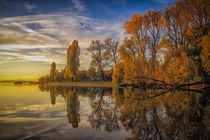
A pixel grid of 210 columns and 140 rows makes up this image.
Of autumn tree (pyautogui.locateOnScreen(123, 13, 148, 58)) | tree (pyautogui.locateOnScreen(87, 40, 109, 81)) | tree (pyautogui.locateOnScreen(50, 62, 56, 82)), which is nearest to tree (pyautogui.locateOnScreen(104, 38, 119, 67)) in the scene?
tree (pyautogui.locateOnScreen(87, 40, 109, 81))

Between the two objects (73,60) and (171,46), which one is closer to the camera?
(171,46)

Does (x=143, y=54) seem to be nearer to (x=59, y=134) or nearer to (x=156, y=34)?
(x=156, y=34)

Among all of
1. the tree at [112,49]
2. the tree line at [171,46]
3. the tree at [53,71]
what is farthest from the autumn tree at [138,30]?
the tree at [53,71]

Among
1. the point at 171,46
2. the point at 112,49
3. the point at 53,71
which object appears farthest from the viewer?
the point at 53,71

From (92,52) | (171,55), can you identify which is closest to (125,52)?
(171,55)

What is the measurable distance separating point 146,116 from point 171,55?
10.1 meters

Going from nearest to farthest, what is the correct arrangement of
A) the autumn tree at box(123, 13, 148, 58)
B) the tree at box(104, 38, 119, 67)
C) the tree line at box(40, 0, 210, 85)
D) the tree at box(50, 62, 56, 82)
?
1. the tree line at box(40, 0, 210, 85)
2. the autumn tree at box(123, 13, 148, 58)
3. the tree at box(104, 38, 119, 67)
4. the tree at box(50, 62, 56, 82)

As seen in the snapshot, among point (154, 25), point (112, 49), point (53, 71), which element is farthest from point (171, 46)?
point (53, 71)

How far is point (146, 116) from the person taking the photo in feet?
15.1

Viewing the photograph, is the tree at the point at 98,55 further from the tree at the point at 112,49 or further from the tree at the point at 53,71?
the tree at the point at 53,71

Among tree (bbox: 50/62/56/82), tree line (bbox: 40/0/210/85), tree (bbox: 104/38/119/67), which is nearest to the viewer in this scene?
tree line (bbox: 40/0/210/85)

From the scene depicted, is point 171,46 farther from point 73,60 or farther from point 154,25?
point 73,60

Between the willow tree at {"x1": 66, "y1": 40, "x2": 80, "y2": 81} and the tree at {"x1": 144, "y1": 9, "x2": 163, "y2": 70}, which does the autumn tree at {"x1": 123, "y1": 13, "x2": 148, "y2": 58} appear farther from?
the willow tree at {"x1": 66, "y1": 40, "x2": 80, "y2": 81}

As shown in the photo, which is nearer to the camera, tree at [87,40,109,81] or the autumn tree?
the autumn tree
